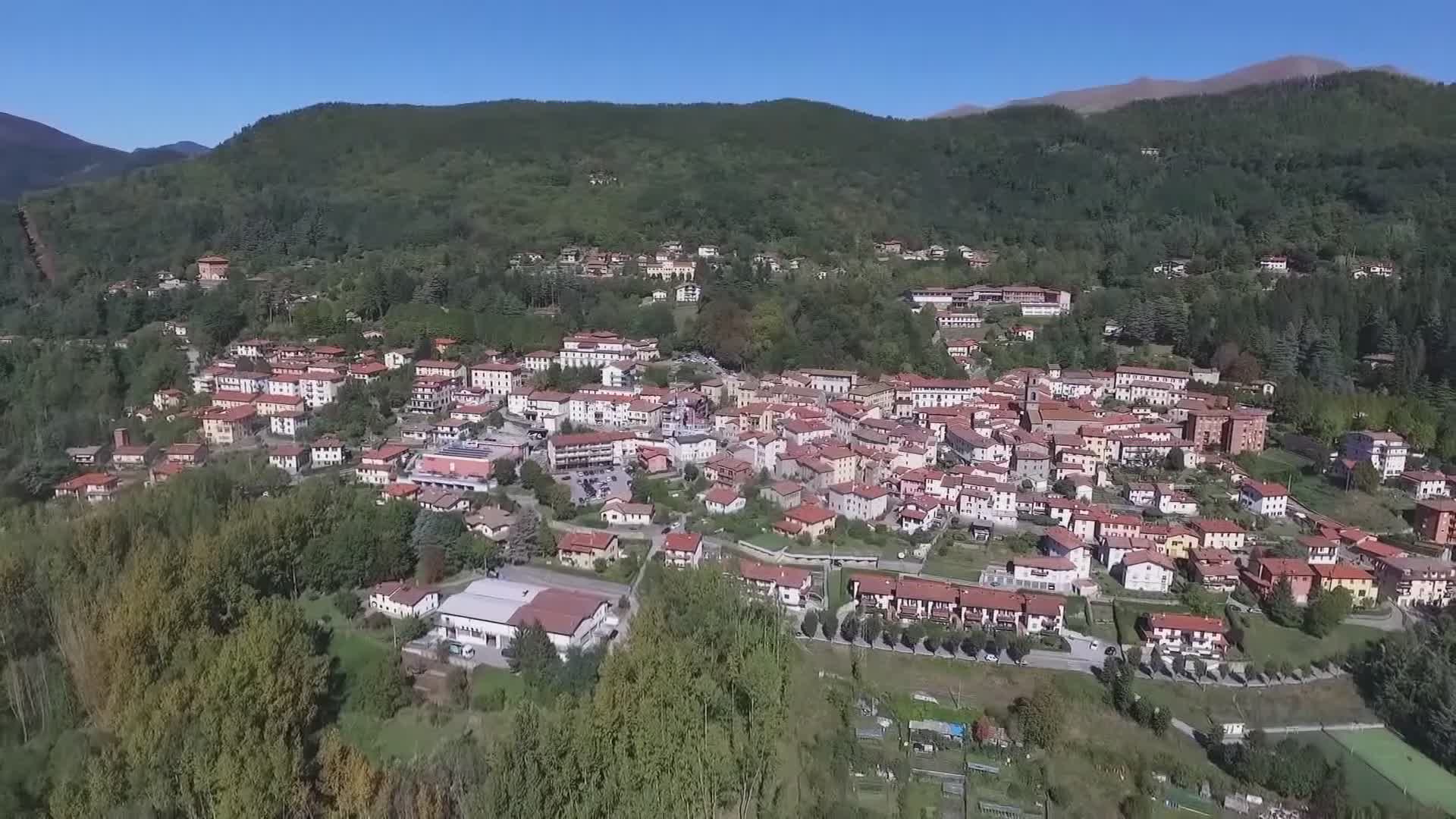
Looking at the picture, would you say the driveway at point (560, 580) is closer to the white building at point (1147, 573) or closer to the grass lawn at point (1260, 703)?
the grass lawn at point (1260, 703)

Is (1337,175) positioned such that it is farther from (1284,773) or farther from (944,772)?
(944,772)

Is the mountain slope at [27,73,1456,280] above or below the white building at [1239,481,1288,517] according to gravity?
above

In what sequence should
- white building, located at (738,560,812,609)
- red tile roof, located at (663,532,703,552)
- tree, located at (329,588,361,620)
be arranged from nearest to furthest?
tree, located at (329,588,361,620) → white building, located at (738,560,812,609) → red tile roof, located at (663,532,703,552)

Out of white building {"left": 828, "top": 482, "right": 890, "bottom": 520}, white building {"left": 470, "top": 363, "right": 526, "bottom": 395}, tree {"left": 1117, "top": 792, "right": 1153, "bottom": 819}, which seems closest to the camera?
tree {"left": 1117, "top": 792, "right": 1153, "bottom": 819}

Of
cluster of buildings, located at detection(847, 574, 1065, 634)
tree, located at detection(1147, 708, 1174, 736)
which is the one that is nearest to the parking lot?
cluster of buildings, located at detection(847, 574, 1065, 634)

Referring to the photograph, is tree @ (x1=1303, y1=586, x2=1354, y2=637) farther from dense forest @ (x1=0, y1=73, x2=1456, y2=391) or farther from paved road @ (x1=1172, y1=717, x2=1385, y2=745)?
dense forest @ (x1=0, y1=73, x2=1456, y2=391)

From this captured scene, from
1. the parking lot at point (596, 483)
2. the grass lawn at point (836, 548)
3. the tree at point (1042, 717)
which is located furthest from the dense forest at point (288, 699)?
the parking lot at point (596, 483)

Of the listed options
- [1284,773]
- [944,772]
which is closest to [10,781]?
[944,772]
